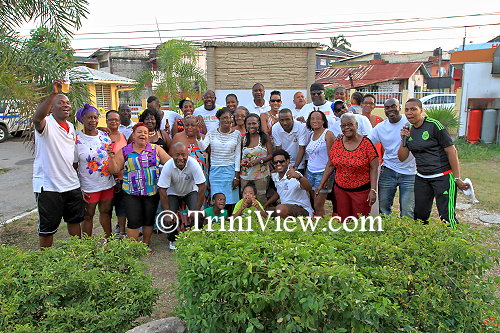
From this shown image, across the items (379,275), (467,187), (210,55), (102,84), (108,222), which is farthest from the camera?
(102,84)

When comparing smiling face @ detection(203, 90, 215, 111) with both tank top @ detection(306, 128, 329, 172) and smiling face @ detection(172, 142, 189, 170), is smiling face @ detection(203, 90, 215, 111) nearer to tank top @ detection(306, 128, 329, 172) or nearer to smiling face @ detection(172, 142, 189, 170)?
smiling face @ detection(172, 142, 189, 170)

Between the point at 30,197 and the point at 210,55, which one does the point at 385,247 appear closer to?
the point at 210,55

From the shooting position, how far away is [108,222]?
5.38m

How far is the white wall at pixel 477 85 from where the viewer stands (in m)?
16.4

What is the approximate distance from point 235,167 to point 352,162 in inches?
65.1

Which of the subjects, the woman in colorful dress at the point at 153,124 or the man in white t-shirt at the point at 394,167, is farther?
the woman in colorful dress at the point at 153,124

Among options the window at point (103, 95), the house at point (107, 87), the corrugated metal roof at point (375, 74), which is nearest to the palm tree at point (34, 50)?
the house at point (107, 87)

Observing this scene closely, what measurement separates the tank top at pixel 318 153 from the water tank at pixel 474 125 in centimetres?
1268

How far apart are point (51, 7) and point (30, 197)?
4.49 meters

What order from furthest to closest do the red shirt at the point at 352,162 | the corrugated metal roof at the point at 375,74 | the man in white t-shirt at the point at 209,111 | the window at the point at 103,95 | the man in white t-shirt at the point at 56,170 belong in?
the corrugated metal roof at the point at 375,74
the window at the point at 103,95
the man in white t-shirt at the point at 209,111
the red shirt at the point at 352,162
the man in white t-shirt at the point at 56,170

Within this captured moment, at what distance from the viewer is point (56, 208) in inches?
179

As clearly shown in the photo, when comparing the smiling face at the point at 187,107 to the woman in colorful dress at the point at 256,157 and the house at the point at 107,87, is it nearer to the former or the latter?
the woman in colorful dress at the point at 256,157

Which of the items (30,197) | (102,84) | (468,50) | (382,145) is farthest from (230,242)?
(102,84)

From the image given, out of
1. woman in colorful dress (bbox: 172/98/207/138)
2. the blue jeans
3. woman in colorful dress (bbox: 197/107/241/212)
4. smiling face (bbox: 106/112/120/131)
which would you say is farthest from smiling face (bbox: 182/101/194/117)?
the blue jeans
